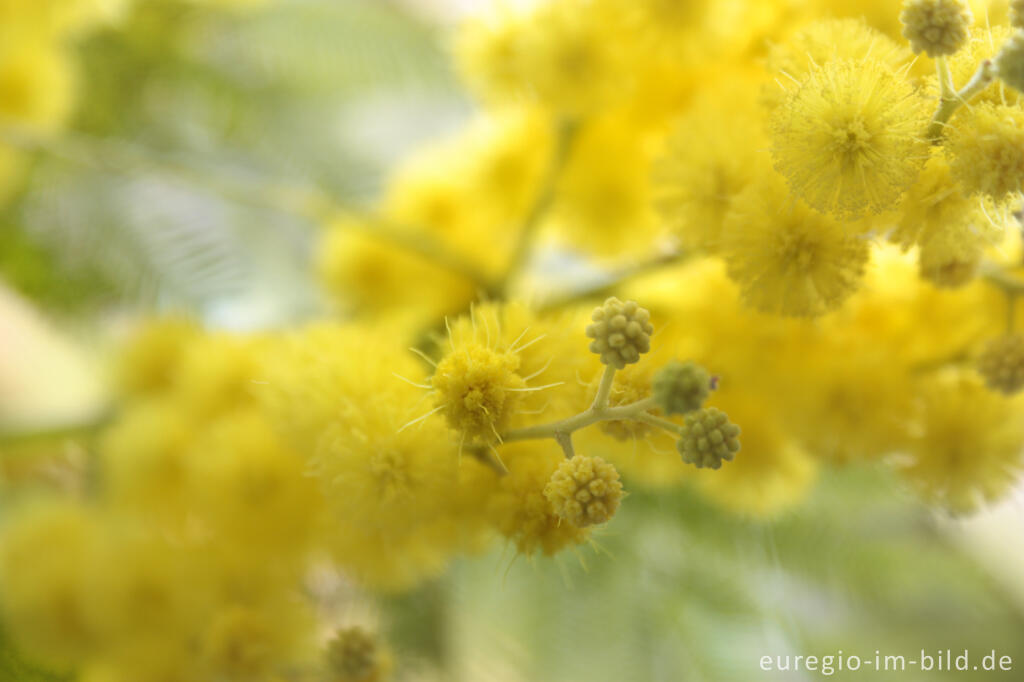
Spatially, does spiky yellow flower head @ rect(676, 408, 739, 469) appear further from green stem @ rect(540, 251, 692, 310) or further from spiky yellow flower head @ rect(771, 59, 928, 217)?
green stem @ rect(540, 251, 692, 310)

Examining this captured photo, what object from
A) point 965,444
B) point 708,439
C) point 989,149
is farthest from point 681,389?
point 965,444

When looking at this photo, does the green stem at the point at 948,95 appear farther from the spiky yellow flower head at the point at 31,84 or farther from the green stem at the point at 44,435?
the spiky yellow flower head at the point at 31,84

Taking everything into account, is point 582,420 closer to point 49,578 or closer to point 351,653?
point 351,653

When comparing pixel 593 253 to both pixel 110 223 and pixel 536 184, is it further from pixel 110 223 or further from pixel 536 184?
pixel 110 223

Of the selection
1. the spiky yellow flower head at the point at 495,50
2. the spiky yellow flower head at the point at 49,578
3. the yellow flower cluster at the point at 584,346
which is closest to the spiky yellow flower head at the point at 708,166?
the yellow flower cluster at the point at 584,346

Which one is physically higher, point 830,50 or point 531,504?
point 830,50

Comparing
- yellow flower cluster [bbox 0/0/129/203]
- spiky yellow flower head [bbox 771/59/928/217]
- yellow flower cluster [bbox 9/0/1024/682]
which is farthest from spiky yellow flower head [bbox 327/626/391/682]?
yellow flower cluster [bbox 0/0/129/203]
